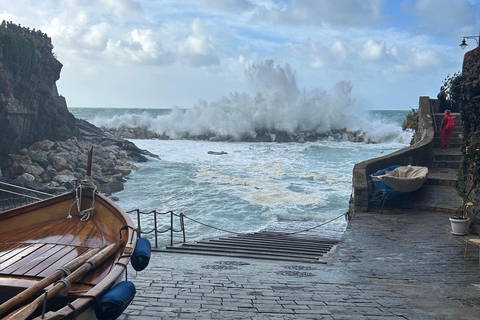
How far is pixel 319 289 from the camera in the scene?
607 cm

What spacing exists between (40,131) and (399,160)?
20.9 m

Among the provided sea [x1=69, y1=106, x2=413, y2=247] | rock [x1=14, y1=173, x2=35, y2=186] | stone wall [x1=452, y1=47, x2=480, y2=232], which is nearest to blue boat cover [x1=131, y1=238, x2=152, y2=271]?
sea [x1=69, y1=106, x2=413, y2=247]

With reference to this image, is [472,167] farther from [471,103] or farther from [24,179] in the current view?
[24,179]

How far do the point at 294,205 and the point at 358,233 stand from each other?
753 cm

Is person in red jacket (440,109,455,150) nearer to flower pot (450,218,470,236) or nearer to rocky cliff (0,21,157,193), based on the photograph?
flower pot (450,218,470,236)

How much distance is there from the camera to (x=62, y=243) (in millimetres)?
5543

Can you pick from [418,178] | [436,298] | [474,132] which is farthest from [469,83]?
[436,298]

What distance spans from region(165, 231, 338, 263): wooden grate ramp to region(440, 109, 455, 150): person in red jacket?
724 cm

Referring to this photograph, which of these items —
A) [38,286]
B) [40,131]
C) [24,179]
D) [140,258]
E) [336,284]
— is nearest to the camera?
[38,286]

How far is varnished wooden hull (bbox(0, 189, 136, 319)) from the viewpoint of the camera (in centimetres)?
402

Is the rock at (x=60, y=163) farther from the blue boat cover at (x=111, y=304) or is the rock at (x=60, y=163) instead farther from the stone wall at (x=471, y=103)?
the blue boat cover at (x=111, y=304)

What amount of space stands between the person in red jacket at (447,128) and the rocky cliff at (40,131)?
13619 mm

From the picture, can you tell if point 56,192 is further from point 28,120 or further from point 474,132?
point 474,132

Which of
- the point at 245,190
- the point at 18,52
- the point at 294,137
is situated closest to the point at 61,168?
the point at 18,52
